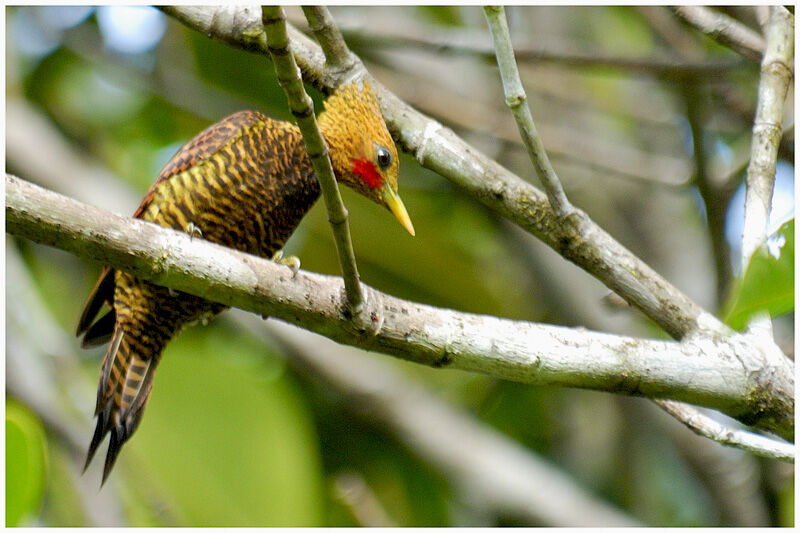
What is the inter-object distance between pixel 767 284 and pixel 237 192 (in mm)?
1707

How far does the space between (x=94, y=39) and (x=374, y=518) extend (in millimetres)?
3194

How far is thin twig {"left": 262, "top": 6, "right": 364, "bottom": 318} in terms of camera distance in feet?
5.54

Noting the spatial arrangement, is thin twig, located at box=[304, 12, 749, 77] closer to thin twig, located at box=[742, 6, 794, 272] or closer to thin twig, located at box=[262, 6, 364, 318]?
thin twig, located at box=[742, 6, 794, 272]

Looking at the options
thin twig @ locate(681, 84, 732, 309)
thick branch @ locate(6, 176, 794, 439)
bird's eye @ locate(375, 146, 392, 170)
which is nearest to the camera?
thick branch @ locate(6, 176, 794, 439)

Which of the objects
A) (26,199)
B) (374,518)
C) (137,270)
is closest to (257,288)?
(137,270)

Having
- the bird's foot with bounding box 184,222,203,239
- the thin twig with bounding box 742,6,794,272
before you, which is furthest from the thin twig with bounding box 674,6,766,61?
the bird's foot with bounding box 184,222,203,239

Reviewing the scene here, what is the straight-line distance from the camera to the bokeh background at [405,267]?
13.1 feet

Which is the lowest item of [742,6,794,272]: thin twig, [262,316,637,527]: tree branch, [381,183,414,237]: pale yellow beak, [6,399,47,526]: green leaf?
[6,399,47,526]: green leaf

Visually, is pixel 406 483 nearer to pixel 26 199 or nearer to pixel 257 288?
pixel 257 288

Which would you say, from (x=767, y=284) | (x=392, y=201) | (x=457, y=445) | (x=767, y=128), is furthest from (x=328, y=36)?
(x=457, y=445)

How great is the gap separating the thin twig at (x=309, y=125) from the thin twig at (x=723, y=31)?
1574 millimetres

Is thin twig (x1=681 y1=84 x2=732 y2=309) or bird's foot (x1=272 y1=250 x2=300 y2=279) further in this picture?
thin twig (x1=681 y1=84 x2=732 y2=309)

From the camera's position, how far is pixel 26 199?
1.84m

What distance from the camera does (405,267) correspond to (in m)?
4.98
